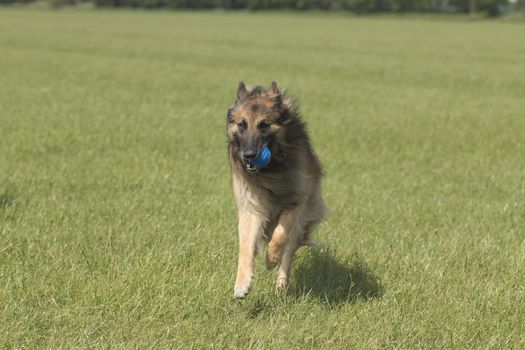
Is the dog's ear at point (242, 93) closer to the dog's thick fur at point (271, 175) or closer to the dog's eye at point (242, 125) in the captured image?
the dog's thick fur at point (271, 175)

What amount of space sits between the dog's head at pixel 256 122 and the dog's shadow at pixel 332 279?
3.68 ft

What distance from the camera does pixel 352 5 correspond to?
409 ft

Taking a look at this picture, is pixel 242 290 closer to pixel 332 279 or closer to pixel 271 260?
pixel 271 260

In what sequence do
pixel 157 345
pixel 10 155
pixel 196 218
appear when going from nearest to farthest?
pixel 157 345 → pixel 196 218 → pixel 10 155

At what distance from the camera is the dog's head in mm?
4988

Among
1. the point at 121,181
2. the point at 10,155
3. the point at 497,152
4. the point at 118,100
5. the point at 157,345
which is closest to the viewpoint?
the point at 157,345

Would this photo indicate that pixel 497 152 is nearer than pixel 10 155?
No

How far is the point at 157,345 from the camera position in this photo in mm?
4129

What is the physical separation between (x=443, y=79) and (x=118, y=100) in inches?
551

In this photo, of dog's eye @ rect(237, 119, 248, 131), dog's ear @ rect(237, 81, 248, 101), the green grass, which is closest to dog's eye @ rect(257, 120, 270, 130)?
dog's eye @ rect(237, 119, 248, 131)

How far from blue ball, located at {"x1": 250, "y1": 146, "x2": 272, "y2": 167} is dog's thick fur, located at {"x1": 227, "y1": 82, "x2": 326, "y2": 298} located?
0.05m

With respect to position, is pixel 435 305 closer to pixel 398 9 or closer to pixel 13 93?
pixel 13 93

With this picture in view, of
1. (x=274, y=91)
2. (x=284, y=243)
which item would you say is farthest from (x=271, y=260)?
(x=274, y=91)

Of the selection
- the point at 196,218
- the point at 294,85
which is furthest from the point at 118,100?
the point at 196,218
